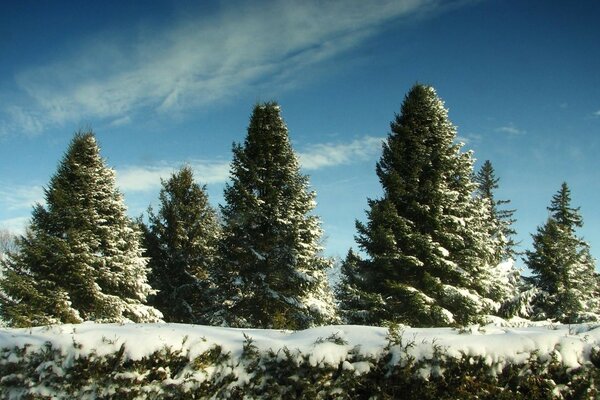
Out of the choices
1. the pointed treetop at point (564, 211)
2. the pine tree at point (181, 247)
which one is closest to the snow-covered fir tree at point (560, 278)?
the pointed treetop at point (564, 211)

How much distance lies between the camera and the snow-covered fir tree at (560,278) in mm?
23803

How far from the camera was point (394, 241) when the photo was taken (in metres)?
14.9

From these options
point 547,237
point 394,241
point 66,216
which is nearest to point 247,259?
A: point 394,241

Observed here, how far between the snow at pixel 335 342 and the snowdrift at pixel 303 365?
0.01 metres

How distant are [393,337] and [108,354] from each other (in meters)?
3.54

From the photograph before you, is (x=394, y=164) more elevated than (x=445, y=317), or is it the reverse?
(x=394, y=164)

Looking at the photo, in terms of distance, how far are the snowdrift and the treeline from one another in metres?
8.42

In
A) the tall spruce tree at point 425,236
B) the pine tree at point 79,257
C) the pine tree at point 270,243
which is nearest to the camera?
the tall spruce tree at point 425,236

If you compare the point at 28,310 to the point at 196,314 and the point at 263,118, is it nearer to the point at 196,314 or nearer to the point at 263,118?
the point at 196,314

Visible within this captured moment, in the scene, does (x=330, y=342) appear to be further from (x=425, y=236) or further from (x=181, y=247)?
(x=181, y=247)

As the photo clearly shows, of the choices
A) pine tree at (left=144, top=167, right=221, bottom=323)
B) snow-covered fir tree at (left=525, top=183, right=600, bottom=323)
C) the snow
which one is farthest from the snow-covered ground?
snow-covered fir tree at (left=525, top=183, right=600, bottom=323)

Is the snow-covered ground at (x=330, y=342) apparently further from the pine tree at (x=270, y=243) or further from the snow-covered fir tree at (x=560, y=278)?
the snow-covered fir tree at (x=560, y=278)

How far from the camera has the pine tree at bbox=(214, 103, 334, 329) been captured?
1697 cm

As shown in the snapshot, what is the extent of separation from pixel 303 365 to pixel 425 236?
1067 centimetres
